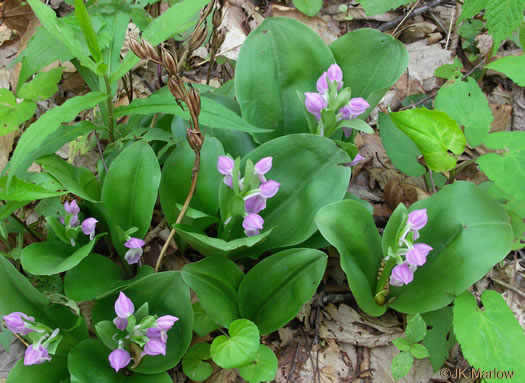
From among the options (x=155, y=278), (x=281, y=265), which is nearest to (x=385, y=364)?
(x=281, y=265)

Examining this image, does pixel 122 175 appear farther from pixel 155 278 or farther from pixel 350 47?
pixel 350 47

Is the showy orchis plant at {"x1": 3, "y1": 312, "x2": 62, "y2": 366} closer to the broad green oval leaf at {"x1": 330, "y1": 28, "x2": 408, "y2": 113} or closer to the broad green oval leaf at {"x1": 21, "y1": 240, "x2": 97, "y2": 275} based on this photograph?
the broad green oval leaf at {"x1": 21, "y1": 240, "x2": 97, "y2": 275}

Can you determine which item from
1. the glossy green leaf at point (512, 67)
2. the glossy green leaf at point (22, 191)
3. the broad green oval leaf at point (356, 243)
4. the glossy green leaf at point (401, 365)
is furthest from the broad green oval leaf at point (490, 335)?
the glossy green leaf at point (22, 191)

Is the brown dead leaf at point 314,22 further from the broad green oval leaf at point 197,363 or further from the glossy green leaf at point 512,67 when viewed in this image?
the broad green oval leaf at point 197,363

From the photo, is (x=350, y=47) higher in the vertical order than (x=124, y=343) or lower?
higher

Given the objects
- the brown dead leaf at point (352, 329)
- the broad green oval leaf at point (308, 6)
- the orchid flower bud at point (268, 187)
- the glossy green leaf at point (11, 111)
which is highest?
the glossy green leaf at point (11, 111)

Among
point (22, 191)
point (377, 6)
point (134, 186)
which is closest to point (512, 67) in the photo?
point (377, 6)

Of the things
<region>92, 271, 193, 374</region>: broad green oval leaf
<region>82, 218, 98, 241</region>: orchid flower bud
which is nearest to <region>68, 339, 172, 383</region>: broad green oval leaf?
<region>92, 271, 193, 374</region>: broad green oval leaf
